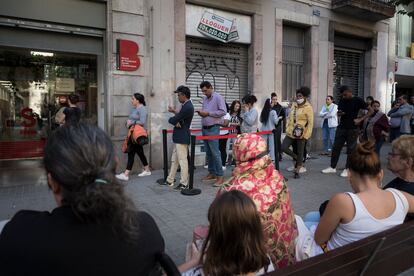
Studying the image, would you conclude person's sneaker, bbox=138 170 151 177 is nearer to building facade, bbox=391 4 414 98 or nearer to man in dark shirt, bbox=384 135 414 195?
man in dark shirt, bbox=384 135 414 195

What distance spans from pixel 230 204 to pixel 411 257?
151 cm

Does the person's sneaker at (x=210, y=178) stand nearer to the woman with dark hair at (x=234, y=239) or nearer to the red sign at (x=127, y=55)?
the red sign at (x=127, y=55)

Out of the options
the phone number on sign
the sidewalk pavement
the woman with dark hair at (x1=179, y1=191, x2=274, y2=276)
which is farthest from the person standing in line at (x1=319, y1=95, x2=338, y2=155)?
the woman with dark hair at (x1=179, y1=191, x2=274, y2=276)

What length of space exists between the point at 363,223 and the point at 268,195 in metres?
0.57

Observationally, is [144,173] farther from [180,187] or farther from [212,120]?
[212,120]

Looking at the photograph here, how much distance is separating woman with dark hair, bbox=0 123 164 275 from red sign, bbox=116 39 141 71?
6.41 metres

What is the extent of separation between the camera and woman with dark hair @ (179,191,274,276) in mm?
1768

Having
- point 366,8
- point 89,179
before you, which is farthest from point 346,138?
point 89,179

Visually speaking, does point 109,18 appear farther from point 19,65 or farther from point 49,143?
point 49,143

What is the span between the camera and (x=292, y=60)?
36.6 feet

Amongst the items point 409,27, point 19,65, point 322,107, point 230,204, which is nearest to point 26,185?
point 19,65

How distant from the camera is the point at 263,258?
182 cm

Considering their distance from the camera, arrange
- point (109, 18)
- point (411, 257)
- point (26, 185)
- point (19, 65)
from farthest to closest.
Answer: point (19, 65) → point (109, 18) → point (26, 185) → point (411, 257)

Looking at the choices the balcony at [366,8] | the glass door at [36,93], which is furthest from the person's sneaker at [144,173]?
the balcony at [366,8]
